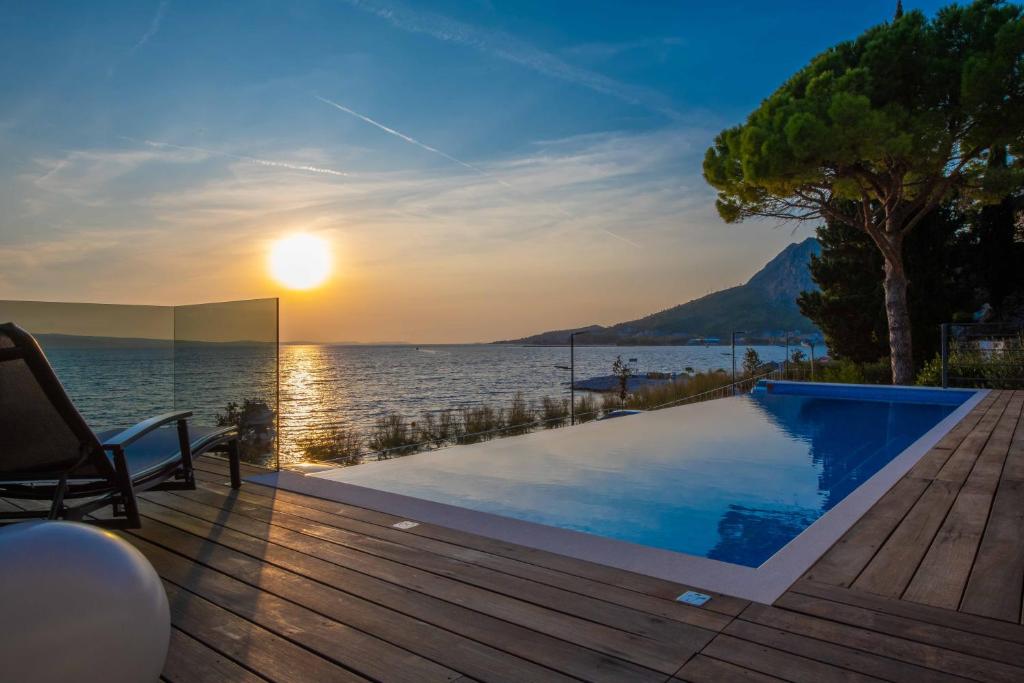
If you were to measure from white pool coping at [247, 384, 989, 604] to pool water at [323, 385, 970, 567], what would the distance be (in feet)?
2.09

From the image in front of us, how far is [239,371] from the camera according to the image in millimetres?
4102

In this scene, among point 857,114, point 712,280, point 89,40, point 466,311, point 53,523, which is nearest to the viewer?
point 53,523

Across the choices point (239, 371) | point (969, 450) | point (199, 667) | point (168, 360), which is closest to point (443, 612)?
point (199, 667)

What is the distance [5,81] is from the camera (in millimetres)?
7195

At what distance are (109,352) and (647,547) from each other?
14.7 feet

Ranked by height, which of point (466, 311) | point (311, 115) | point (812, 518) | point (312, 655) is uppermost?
point (311, 115)

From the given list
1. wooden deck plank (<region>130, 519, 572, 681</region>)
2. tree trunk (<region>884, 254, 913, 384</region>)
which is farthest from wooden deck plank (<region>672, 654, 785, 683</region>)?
tree trunk (<region>884, 254, 913, 384</region>)

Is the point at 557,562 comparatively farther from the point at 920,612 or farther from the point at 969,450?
the point at 969,450

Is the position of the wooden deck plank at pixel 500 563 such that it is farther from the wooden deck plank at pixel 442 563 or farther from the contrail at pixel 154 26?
the contrail at pixel 154 26

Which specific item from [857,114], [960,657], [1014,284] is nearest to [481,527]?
[960,657]

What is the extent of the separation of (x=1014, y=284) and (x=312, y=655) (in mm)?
15024

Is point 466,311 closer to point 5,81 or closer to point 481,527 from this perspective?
point 5,81

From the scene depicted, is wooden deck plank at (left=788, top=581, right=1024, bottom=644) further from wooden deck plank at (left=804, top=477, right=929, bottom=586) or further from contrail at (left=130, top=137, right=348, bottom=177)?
contrail at (left=130, top=137, right=348, bottom=177)

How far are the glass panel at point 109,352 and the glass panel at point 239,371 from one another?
0.34 metres
